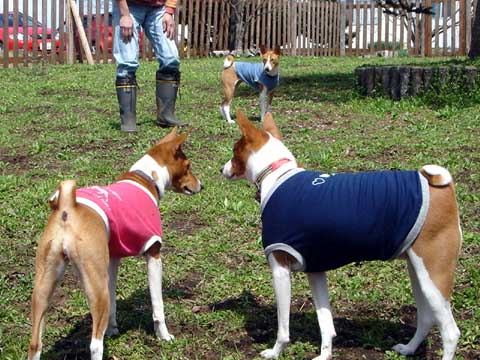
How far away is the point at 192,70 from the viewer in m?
16.5

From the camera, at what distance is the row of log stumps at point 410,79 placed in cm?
1030

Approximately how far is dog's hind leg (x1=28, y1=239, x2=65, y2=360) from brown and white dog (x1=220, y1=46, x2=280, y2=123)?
632 cm

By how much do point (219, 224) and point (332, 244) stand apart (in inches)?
93.8

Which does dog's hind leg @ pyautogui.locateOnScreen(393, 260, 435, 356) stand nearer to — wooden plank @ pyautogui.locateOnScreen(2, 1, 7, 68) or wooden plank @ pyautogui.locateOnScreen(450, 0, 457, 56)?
wooden plank @ pyautogui.locateOnScreen(2, 1, 7, 68)

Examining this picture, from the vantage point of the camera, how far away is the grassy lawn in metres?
4.46

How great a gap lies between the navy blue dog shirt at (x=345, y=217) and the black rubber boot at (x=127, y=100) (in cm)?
510

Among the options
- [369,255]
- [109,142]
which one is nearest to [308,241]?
[369,255]

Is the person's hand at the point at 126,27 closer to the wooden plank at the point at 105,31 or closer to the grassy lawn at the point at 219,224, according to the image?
the grassy lawn at the point at 219,224

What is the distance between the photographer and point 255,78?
1059 centimetres

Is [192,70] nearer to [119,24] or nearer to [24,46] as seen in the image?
[24,46]

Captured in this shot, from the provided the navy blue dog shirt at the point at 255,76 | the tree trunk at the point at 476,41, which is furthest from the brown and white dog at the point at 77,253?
the tree trunk at the point at 476,41

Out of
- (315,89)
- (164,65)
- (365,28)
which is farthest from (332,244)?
(365,28)

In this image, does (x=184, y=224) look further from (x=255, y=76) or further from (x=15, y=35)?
(x=15, y=35)

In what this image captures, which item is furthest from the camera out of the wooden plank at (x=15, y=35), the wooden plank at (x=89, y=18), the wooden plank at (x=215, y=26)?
the wooden plank at (x=215, y=26)
